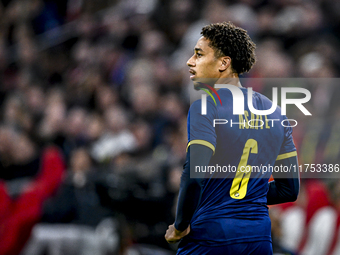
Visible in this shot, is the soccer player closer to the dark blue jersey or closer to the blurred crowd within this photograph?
the dark blue jersey

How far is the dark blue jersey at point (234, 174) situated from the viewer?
7.20ft

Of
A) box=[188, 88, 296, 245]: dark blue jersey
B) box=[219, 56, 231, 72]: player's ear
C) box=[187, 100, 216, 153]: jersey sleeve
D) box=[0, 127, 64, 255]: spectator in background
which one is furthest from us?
box=[0, 127, 64, 255]: spectator in background

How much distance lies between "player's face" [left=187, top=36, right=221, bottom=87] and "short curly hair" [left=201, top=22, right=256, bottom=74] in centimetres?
3

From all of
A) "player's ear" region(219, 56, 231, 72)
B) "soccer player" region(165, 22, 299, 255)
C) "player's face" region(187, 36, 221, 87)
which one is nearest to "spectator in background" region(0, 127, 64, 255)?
"soccer player" region(165, 22, 299, 255)

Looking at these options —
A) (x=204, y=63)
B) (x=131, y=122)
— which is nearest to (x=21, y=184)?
(x=131, y=122)

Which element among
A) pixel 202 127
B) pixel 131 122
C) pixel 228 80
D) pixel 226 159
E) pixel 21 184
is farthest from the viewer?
pixel 131 122

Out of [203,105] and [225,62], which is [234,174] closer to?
[203,105]

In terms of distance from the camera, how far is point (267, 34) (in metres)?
6.67

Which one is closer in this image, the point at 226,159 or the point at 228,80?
the point at 226,159

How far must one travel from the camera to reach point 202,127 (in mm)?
2117

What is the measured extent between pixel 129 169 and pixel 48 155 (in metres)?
1.32

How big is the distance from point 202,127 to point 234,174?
31cm

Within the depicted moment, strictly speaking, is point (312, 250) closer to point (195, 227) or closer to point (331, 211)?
point (331, 211)

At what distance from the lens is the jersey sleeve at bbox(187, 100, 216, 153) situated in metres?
2.09
